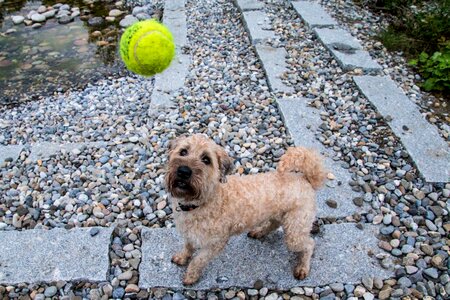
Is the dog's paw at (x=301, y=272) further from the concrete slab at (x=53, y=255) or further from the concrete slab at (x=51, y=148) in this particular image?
the concrete slab at (x=51, y=148)

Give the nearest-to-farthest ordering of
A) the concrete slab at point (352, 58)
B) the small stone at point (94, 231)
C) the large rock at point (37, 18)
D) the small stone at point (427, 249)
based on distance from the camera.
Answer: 1. the small stone at point (427, 249)
2. the small stone at point (94, 231)
3. the concrete slab at point (352, 58)
4. the large rock at point (37, 18)

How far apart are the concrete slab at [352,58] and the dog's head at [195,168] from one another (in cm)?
363

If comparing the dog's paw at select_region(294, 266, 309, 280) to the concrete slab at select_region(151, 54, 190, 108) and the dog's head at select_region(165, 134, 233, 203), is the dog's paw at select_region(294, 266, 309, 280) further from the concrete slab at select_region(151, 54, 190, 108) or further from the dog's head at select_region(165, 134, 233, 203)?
the concrete slab at select_region(151, 54, 190, 108)

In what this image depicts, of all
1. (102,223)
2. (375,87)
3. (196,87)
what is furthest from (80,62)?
(375,87)

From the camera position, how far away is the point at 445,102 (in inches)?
206

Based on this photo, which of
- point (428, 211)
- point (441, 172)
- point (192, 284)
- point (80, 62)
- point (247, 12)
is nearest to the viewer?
point (192, 284)

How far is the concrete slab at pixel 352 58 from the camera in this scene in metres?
5.74

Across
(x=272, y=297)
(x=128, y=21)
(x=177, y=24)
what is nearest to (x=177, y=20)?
(x=177, y=24)

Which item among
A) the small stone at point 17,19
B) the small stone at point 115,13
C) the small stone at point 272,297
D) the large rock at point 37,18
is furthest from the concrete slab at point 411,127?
the small stone at point 17,19

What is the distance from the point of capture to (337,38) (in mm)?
6445

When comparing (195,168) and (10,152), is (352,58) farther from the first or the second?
(10,152)

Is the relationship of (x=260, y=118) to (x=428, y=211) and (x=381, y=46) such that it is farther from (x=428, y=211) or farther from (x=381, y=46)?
(x=381, y=46)

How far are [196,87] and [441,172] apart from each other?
121 inches

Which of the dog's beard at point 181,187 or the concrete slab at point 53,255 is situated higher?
the dog's beard at point 181,187
